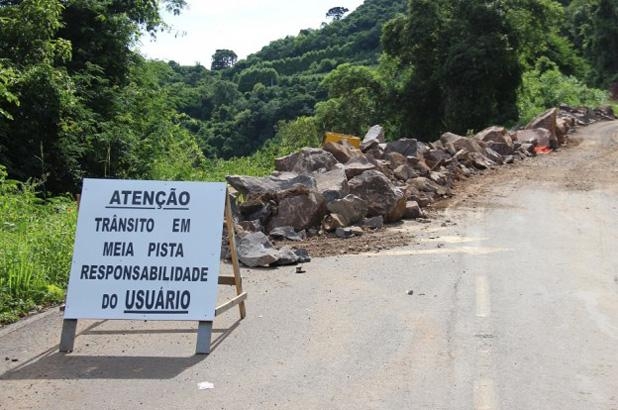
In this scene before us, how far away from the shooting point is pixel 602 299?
718 centimetres

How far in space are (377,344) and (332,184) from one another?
6.49m

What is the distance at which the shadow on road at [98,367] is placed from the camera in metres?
5.31

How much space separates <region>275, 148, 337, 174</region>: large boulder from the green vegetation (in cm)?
158

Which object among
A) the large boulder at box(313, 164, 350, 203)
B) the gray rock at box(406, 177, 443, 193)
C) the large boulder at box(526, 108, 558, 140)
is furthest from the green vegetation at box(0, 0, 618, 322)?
the large boulder at box(526, 108, 558, 140)

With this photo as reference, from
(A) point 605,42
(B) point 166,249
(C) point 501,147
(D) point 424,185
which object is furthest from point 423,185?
(A) point 605,42

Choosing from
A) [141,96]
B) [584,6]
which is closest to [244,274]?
[141,96]

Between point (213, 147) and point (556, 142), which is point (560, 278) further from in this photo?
point (213, 147)

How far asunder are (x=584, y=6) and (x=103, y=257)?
207ft

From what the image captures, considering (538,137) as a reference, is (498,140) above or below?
below

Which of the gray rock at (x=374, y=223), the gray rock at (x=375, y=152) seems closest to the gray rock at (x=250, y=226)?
the gray rock at (x=374, y=223)

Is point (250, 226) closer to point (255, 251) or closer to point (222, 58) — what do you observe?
point (255, 251)

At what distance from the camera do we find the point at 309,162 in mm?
13602

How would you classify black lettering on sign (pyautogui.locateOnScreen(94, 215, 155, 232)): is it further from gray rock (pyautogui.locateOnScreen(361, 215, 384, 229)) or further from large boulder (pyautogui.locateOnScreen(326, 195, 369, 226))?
gray rock (pyautogui.locateOnScreen(361, 215, 384, 229))

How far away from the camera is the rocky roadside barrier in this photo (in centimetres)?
1082
